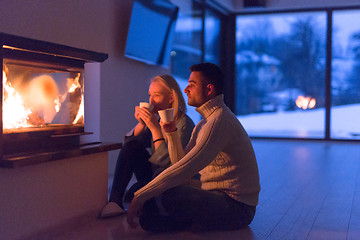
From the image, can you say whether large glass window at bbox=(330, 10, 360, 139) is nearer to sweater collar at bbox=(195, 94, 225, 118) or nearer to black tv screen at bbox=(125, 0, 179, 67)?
black tv screen at bbox=(125, 0, 179, 67)

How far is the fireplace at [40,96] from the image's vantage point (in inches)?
82.0

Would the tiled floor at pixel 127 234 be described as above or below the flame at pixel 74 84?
below

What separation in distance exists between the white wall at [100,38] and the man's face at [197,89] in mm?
1027

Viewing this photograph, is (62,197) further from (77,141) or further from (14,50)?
(14,50)

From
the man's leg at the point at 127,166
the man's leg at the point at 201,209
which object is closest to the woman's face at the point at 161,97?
the man's leg at the point at 127,166

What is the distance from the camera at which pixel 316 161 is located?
510 centimetres

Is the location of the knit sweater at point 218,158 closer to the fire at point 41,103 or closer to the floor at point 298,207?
the floor at point 298,207

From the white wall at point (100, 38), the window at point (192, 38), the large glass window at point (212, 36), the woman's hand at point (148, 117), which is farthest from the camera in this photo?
the large glass window at point (212, 36)

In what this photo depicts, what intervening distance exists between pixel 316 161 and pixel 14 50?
12.8 ft

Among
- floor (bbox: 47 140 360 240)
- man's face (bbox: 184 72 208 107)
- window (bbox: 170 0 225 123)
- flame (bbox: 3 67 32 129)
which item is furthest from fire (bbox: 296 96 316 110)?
flame (bbox: 3 67 32 129)

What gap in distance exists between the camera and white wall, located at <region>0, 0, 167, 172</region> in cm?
253

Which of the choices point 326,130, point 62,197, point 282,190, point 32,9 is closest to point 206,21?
point 326,130

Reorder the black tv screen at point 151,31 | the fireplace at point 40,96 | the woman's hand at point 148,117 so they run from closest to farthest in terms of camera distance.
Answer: the fireplace at point 40,96
the woman's hand at point 148,117
the black tv screen at point 151,31

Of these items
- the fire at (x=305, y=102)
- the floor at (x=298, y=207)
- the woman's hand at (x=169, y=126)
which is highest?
the fire at (x=305, y=102)
